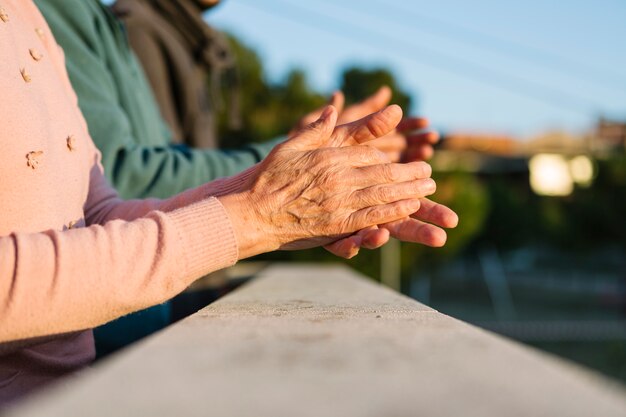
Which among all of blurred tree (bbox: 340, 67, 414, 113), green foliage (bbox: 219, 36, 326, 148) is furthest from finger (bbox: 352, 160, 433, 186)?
blurred tree (bbox: 340, 67, 414, 113)

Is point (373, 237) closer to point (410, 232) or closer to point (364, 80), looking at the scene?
point (410, 232)

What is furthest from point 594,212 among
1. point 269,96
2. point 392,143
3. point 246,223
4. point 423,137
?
point 246,223

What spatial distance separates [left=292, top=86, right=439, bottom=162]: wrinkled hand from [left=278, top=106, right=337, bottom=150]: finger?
2.50ft

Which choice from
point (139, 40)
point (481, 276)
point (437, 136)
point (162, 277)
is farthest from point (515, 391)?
point (481, 276)

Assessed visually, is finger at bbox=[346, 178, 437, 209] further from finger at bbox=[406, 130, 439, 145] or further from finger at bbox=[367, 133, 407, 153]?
finger at bbox=[406, 130, 439, 145]

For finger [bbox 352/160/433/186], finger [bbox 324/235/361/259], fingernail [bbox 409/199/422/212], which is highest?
finger [bbox 352/160/433/186]

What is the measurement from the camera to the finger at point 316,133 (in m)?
1.20

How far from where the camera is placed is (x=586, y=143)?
134ft

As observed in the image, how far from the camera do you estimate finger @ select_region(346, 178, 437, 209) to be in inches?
48.6

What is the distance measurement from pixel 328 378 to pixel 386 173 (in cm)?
65

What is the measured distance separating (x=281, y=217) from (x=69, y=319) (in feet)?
1.24

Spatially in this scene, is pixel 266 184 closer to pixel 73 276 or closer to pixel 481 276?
pixel 73 276

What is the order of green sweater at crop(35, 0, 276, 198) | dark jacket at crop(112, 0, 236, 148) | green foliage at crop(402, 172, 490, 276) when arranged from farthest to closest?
green foliage at crop(402, 172, 490, 276), dark jacket at crop(112, 0, 236, 148), green sweater at crop(35, 0, 276, 198)

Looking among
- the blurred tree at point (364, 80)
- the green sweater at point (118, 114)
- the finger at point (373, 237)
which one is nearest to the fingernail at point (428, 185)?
the finger at point (373, 237)
